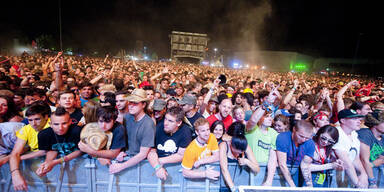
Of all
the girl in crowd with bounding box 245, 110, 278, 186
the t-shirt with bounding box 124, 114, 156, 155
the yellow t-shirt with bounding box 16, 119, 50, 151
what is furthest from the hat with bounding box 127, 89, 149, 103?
the girl in crowd with bounding box 245, 110, 278, 186

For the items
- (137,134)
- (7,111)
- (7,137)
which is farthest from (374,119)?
(7,111)

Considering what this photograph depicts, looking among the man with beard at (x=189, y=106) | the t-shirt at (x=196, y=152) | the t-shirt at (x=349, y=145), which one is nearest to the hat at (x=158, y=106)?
the man with beard at (x=189, y=106)

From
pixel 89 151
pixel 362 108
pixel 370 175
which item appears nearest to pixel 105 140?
pixel 89 151

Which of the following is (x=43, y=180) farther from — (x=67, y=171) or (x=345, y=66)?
(x=345, y=66)

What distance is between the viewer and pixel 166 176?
2363 mm

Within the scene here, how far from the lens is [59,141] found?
2.34m

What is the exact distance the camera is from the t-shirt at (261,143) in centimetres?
274

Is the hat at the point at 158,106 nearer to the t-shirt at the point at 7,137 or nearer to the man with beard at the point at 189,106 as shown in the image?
the man with beard at the point at 189,106

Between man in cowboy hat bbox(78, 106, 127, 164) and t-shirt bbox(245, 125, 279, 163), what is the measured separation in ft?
6.00

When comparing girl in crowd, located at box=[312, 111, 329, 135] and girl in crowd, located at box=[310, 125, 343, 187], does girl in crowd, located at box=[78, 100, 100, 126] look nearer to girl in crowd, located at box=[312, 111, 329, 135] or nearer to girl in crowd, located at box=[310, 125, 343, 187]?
girl in crowd, located at box=[310, 125, 343, 187]

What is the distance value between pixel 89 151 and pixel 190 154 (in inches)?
47.7

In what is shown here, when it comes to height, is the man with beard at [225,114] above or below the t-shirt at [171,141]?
above

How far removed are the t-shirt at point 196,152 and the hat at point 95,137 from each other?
3.31 feet

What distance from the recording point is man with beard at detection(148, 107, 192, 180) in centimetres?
242
